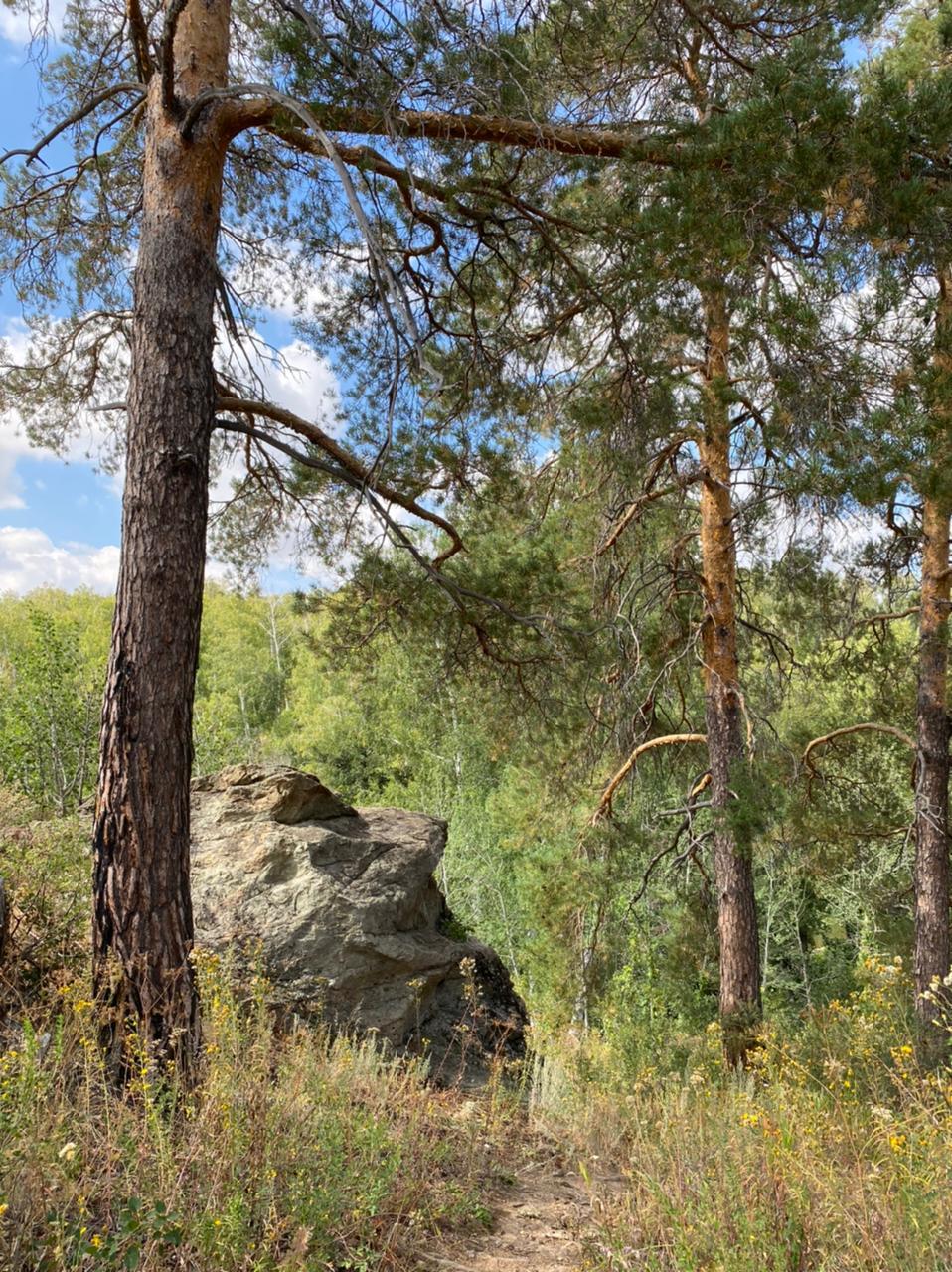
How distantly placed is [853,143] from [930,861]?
6.32 m

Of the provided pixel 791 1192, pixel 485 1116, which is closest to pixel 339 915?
pixel 485 1116

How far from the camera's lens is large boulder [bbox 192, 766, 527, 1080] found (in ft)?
18.7

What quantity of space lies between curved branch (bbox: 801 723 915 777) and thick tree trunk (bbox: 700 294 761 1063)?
4.08 feet

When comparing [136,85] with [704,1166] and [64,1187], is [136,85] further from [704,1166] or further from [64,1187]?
[704,1166]

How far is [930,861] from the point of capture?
807cm

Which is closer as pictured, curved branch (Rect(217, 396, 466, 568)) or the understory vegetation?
the understory vegetation

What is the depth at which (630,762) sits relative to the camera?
871 centimetres

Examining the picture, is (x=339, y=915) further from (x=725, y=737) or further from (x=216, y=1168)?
(x=725, y=737)

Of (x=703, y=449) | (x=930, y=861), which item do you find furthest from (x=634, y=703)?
(x=930, y=861)

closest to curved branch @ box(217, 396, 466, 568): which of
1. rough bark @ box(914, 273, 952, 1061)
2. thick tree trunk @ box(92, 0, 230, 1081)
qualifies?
thick tree trunk @ box(92, 0, 230, 1081)

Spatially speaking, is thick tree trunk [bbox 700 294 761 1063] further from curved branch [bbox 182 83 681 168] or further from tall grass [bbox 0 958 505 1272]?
tall grass [bbox 0 958 505 1272]

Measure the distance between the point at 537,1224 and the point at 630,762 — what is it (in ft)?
17.5

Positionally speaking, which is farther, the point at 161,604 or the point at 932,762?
the point at 932,762

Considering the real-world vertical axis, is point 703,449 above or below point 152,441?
above
